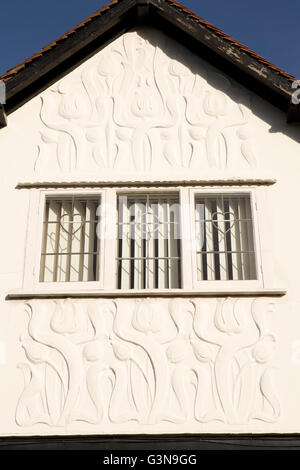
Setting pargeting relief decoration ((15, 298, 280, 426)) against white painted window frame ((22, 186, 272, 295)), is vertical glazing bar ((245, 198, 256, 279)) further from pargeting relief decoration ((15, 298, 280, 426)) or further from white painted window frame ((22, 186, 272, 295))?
pargeting relief decoration ((15, 298, 280, 426))

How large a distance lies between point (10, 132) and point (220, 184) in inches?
122

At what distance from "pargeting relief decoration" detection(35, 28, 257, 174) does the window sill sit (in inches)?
71.3

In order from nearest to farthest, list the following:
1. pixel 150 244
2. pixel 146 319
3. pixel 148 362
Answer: pixel 148 362 < pixel 146 319 < pixel 150 244

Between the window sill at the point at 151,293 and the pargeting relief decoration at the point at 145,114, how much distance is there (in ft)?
5.95

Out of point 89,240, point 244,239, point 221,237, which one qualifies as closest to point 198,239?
point 221,237

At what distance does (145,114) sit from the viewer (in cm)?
802

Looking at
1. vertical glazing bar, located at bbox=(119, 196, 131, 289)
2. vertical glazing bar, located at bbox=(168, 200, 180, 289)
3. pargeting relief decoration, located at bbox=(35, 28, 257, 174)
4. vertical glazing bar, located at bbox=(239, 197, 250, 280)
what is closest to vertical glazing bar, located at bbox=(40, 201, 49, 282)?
pargeting relief decoration, located at bbox=(35, 28, 257, 174)

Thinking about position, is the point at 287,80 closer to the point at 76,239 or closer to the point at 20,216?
the point at 76,239

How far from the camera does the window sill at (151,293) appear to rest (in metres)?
6.74

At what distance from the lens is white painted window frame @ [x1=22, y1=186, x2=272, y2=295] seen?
6.88 meters

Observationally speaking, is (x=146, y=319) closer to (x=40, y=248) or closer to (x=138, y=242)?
(x=138, y=242)

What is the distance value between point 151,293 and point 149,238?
95 cm

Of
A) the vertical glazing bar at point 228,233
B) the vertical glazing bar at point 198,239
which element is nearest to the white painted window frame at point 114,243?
the vertical glazing bar at point 198,239

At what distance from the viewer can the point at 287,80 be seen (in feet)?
25.0
